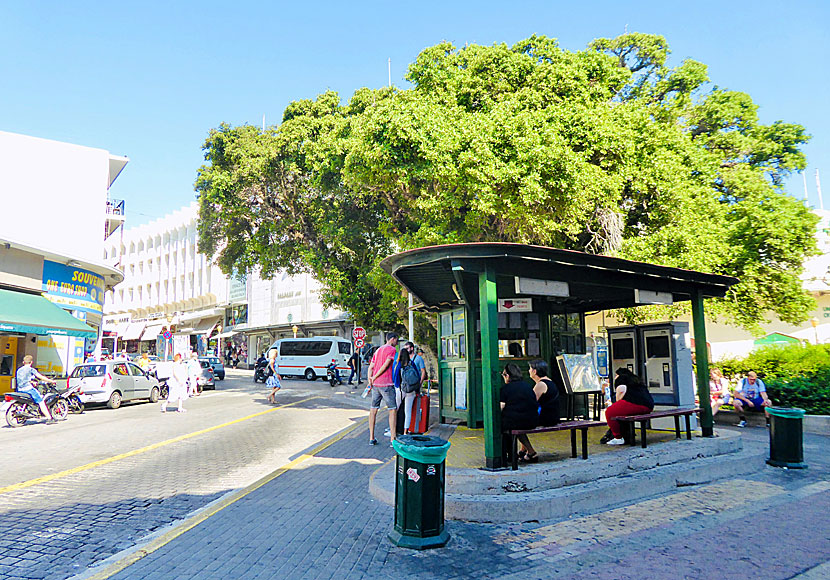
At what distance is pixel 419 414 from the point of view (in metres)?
9.46

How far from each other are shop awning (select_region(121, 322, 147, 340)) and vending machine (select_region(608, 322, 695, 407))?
199 ft

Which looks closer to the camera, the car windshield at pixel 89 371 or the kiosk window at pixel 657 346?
the kiosk window at pixel 657 346

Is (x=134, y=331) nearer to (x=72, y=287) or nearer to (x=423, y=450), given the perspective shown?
(x=72, y=287)

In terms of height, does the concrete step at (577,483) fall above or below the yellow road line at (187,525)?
above

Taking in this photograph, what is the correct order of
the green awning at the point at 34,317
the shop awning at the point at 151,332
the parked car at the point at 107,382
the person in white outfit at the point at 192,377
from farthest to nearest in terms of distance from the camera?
1. the shop awning at the point at 151,332
2. the person in white outfit at the point at 192,377
3. the parked car at the point at 107,382
4. the green awning at the point at 34,317

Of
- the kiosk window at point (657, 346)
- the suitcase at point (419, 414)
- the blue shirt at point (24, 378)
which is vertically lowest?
the suitcase at point (419, 414)

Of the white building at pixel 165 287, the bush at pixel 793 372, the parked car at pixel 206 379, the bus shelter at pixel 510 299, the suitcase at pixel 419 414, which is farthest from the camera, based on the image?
the white building at pixel 165 287

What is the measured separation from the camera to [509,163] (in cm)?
1397

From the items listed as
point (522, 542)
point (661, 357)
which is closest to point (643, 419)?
point (661, 357)

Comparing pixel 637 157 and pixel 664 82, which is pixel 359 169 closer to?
pixel 637 157

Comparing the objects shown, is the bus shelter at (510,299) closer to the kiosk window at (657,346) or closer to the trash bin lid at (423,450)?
the kiosk window at (657,346)

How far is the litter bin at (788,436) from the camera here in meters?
8.17

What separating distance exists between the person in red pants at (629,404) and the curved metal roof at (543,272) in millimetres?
1394

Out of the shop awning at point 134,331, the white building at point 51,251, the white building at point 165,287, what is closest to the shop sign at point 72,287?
the white building at point 51,251
